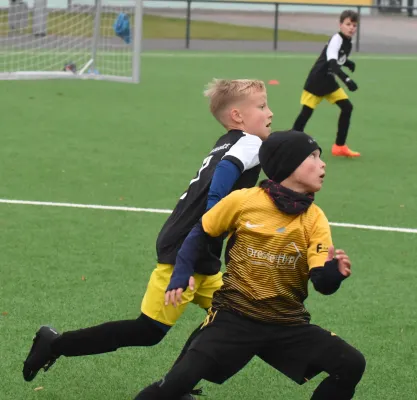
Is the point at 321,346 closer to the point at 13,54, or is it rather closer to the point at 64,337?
the point at 64,337

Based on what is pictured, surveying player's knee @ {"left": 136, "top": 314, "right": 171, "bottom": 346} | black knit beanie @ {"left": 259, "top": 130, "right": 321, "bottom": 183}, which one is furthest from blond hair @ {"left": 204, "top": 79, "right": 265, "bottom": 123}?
player's knee @ {"left": 136, "top": 314, "right": 171, "bottom": 346}

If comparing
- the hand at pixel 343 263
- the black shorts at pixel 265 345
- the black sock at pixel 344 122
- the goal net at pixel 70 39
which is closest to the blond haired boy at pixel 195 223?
the black shorts at pixel 265 345

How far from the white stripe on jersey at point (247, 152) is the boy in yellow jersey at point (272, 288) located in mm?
303

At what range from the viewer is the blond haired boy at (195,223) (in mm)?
5074

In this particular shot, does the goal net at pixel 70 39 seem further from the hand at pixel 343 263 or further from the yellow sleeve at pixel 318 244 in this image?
the hand at pixel 343 263

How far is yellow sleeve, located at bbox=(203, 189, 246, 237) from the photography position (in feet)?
15.4

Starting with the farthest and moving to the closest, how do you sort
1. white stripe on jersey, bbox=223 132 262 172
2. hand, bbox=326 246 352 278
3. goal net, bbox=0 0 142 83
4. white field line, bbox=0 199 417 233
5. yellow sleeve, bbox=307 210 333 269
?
goal net, bbox=0 0 142 83 < white field line, bbox=0 199 417 233 < white stripe on jersey, bbox=223 132 262 172 < yellow sleeve, bbox=307 210 333 269 < hand, bbox=326 246 352 278

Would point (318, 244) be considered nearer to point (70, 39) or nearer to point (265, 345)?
point (265, 345)

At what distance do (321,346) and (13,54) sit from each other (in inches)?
753

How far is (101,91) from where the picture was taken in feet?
65.4

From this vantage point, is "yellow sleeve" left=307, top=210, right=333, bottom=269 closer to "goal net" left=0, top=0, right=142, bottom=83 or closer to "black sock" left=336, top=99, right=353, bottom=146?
"black sock" left=336, top=99, right=353, bottom=146

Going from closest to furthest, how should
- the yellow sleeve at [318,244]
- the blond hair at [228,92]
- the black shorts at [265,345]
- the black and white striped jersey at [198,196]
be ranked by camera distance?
the yellow sleeve at [318,244], the black shorts at [265,345], the black and white striped jersey at [198,196], the blond hair at [228,92]

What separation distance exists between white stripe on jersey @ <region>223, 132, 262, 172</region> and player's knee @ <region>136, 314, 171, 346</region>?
0.88 m

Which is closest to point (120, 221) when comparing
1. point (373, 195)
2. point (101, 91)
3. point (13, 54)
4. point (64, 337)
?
point (373, 195)
